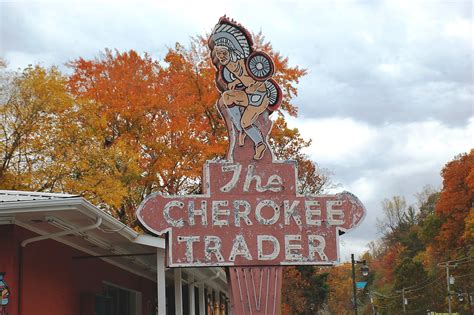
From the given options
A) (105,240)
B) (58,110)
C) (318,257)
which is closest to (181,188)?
(58,110)

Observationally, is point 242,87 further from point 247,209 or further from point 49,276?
point 49,276

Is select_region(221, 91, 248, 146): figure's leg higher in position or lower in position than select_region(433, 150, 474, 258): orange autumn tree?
lower

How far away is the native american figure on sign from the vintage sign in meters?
0.02

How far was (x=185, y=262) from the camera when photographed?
14.9 m

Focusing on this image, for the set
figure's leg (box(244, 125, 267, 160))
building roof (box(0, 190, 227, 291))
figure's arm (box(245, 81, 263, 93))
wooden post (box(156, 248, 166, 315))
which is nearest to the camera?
→ building roof (box(0, 190, 227, 291))

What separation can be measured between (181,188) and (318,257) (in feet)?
62.4

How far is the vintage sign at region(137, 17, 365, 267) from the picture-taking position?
591 inches

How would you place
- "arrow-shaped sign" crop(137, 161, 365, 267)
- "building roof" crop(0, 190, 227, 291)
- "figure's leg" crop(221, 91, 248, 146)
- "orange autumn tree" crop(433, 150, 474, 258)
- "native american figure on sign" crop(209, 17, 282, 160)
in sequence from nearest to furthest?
"building roof" crop(0, 190, 227, 291) < "arrow-shaped sign" crop(137, 161, 365, 267) < "native american figure on sign" crop(209, 17, 282, 160) < "figure's leg" crop(221, 91, 248, 146) < "orange autumn tree" crop(433, 150, 474, 258)

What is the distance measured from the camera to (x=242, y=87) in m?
16.1

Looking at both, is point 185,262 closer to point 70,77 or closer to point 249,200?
point 249,200

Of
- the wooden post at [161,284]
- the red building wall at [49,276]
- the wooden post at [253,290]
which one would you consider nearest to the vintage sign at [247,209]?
the wooden post at [253,290]

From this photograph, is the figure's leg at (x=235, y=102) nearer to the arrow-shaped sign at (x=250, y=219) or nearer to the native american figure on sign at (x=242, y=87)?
the native american figure on sign at (x=242, y=87)

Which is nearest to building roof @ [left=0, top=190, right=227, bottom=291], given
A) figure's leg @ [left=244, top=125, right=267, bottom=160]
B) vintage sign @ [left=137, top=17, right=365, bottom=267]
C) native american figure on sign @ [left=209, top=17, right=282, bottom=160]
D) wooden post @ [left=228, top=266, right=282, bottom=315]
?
vintage sign @ [left=137, top=17, right=365, bottom=267]

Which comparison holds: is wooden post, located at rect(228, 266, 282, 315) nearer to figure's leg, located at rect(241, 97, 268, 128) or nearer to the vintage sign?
the vintage sign
